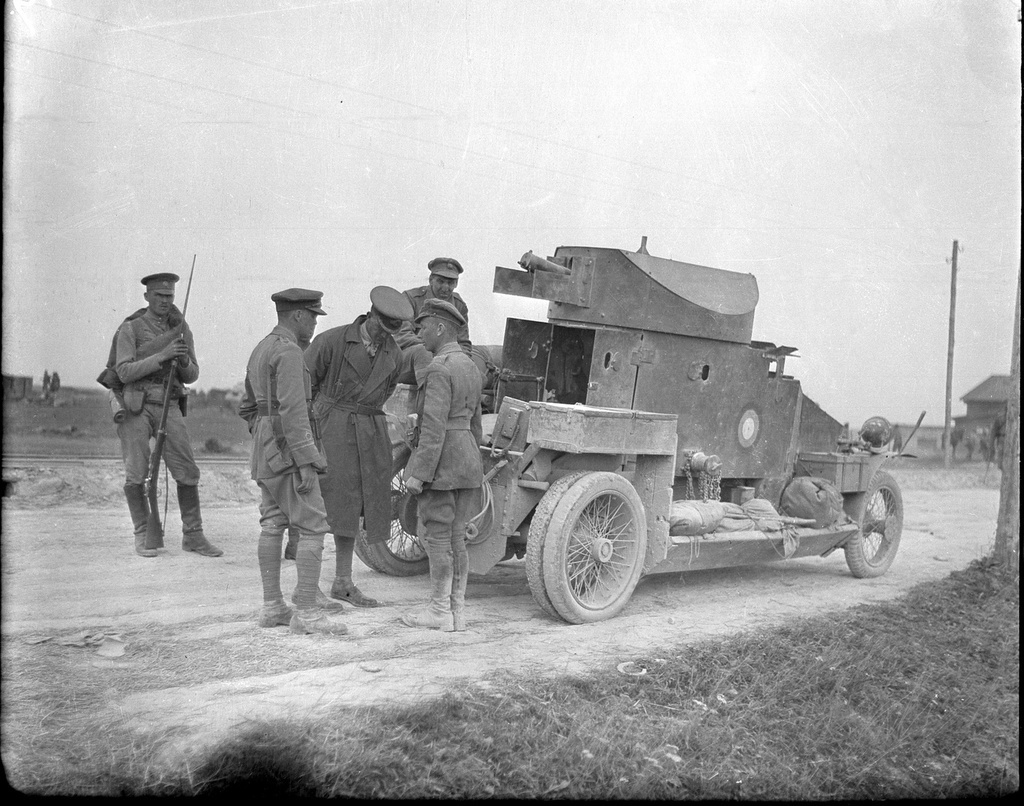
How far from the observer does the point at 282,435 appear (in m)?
5.63

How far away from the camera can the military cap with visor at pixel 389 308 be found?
621cm

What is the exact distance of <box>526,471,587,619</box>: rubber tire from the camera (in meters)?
6.20

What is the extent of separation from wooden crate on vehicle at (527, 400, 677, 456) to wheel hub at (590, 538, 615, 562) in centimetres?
61

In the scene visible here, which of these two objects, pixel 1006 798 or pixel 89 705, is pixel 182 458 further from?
pixel 1006 798

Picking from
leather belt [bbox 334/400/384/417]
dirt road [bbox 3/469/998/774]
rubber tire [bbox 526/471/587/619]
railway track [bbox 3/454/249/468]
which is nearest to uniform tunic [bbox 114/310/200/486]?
dirt road [bbox 3/469/998/774]

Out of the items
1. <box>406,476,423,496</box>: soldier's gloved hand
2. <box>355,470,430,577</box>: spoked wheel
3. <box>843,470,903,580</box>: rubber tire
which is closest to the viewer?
<box>406,476,423,496</box>: soldier's gloved hand

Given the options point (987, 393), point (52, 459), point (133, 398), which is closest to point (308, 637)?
point (133, 398)

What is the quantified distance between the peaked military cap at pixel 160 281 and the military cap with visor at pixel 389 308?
221 centimetres

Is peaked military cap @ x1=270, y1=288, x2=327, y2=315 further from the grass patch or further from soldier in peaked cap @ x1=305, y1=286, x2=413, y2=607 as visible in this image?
the grass patch

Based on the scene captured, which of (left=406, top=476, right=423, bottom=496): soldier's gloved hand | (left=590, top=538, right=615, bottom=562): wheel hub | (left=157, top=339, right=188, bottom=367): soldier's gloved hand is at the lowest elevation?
(left=590, top=538, right=615, bottom=562): wheel hub

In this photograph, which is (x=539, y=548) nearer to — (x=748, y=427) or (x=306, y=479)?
(x=306, y=479)

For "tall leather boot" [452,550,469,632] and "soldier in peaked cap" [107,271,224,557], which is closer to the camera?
"tall leather boot" [452,550,469,632]

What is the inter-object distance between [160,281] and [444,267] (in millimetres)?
2224

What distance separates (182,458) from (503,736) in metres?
4.38
